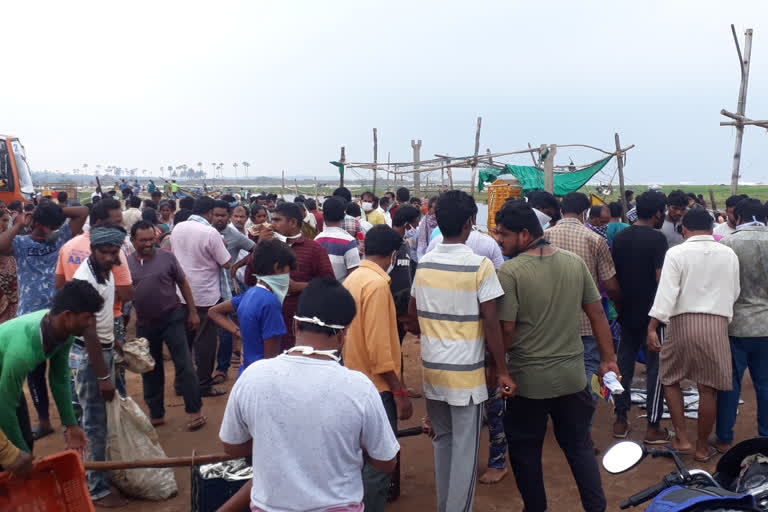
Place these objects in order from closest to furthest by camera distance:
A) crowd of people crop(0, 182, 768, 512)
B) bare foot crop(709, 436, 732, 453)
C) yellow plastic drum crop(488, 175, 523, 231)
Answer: crowd of people crop(0, 182, 768, 512) → bare foot crop(709, 436, 732, 453) → yellow plastic drum crop(488, 175, 523, 231)

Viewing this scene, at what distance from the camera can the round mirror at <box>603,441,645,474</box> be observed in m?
1.99

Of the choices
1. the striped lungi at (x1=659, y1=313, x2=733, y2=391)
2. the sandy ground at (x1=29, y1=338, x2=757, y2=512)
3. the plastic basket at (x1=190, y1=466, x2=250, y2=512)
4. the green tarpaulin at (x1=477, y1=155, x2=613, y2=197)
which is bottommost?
the sandy ground at (x1=29, y1=338, x2=757, y2=512)

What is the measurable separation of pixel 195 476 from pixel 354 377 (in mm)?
1858

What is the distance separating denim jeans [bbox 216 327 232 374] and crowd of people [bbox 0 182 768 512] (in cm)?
43

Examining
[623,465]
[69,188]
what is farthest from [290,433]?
[69,188]

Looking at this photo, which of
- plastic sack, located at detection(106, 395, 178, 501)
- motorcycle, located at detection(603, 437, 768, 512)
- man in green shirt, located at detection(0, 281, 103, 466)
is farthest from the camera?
plastic sack, located at detection(106, 395, 178, 501)

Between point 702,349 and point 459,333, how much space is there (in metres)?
2.28

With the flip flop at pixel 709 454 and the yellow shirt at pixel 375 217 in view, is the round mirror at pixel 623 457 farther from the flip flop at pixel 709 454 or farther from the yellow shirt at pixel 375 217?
the yellow shirt at pixel 375 217

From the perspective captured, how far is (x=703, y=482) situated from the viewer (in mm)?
2045

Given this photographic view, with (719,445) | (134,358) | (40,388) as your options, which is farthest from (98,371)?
(719,445)

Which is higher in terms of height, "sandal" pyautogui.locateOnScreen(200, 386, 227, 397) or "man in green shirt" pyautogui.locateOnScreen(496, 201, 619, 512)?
"man in green shirt" pyautogui.locateOnScreen(496, 201, 619, 512)

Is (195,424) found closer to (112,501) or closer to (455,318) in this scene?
(112,501)

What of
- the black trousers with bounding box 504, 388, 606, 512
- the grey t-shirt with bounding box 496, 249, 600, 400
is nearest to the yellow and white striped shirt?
the grey t-shirt with bounding box 496, 249, 600, 400

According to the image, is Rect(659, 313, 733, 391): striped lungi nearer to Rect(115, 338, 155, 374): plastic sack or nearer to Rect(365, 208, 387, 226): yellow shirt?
Rect(115, 338, 155, 374): plastic sack
